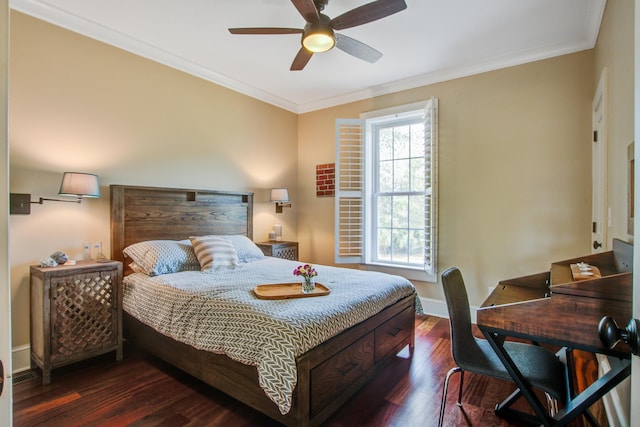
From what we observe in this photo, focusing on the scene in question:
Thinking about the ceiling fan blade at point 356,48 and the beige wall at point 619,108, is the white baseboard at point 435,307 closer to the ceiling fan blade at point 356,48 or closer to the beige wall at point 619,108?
the beige wall at point 619,108

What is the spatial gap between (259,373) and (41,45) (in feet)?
9.74

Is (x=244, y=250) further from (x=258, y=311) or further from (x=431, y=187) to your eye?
(x=431, y=187)

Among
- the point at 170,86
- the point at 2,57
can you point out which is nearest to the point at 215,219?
the point at 170,86

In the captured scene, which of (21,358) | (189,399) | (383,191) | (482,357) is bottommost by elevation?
(189,399)

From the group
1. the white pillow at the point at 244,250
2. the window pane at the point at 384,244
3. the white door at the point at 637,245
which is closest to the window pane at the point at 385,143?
the window pane at the point at 384,244

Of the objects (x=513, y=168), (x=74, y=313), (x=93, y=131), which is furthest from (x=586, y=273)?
(x=93, y=131)

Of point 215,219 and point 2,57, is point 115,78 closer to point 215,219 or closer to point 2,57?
point 215,219

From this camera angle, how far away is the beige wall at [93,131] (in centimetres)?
243

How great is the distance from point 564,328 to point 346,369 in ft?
3.83

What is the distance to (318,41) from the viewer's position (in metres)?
2.33

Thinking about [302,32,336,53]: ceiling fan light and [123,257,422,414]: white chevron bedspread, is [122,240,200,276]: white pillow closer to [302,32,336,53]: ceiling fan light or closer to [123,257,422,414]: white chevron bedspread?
[123,257,422,414]: white chevron bedspread

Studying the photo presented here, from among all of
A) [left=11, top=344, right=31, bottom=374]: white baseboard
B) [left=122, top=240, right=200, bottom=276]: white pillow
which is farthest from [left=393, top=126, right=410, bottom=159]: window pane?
[left=11, top=344, right=31, bottom=374]: white baseboard

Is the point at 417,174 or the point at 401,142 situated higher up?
the point at 401,142

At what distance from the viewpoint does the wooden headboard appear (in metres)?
2.92
